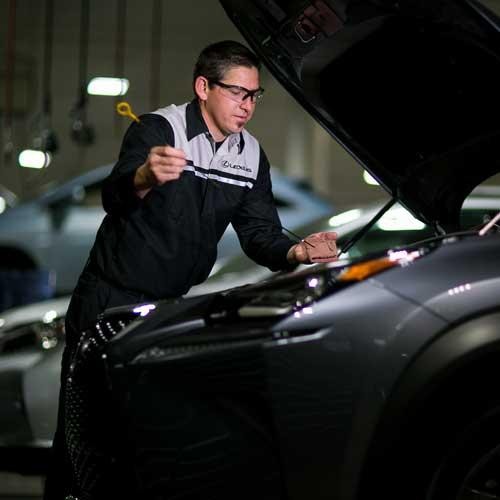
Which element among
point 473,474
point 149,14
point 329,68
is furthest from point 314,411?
point 149,14

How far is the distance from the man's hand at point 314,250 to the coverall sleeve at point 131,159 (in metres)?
0.51

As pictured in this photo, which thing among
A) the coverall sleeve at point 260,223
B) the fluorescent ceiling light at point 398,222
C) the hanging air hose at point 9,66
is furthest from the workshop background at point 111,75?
the coverall sleeve at point 260,223

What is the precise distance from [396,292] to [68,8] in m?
12.1

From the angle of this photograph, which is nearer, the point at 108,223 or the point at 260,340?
the point at 260,340

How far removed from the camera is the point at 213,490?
282 cm

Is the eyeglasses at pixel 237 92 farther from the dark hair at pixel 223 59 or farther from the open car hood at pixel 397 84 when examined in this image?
the open car hood at pixel 397 84

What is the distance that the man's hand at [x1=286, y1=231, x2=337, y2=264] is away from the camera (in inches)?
147

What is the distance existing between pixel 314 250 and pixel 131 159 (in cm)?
63

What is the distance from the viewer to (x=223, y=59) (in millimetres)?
3732

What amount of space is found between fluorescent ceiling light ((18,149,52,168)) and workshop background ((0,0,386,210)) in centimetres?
8

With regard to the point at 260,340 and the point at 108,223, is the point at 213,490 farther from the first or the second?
the point at 108,223

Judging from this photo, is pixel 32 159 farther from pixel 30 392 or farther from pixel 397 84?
pixel 397 84

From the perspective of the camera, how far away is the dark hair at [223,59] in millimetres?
3727

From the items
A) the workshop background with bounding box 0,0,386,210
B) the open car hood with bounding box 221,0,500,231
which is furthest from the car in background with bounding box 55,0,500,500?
the workshop background with bounding box 0,0,386,210
